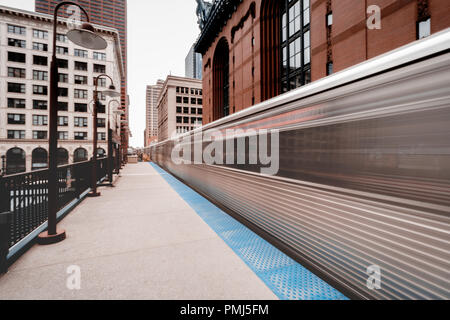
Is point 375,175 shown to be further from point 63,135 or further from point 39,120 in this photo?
point 39,120

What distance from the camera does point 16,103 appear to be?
121ft

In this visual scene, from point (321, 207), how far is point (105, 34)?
5272 cm

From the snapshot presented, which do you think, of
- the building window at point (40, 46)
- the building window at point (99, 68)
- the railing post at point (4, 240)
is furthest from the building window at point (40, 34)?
the railing post at point (4, 240)

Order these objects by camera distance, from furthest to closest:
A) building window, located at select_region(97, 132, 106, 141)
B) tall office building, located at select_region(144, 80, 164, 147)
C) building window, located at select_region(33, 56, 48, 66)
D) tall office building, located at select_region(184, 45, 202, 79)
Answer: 1. tall office building, located at select_region(144, 80, 164, 147)
2. tall office building, located at select_region(184, 45, 202, 79)
3. building window, located at select_region(97, 132, 106, 141)
4. building window, located at select_region(33, 56, 48, 66)

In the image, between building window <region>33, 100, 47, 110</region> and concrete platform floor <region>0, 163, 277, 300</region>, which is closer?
concrete platform floor <region>0, 163, 277, 300</region>

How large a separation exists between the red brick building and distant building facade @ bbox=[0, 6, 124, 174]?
1008 inches

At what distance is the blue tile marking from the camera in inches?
83.6

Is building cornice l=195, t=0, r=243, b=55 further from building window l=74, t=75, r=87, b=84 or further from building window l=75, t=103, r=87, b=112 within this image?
building window l=75, t=103, r=87, b=112

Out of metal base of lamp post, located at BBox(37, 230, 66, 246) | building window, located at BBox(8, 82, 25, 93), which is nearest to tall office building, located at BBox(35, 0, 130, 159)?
building window, located at BBox(8, 82, 25, 93)

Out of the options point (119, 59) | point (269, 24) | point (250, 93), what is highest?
point (119, 59)

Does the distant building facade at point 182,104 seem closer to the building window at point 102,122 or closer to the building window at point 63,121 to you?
the building window at point 102,122
